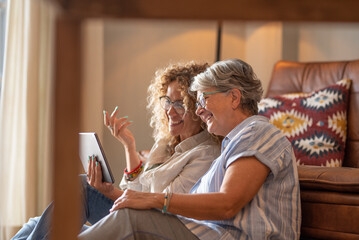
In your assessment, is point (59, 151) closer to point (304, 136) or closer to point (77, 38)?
point (77, 38)

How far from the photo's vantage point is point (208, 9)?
534 mm

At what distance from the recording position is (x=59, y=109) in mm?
529

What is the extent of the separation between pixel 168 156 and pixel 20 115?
1.18 metres

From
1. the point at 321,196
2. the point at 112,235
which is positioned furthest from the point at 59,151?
the point at 321,196

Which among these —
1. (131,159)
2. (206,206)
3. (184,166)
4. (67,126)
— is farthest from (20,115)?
(67,126)

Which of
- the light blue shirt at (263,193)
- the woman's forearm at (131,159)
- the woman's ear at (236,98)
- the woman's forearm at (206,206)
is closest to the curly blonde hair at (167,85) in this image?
the woman's forearm at (131,159)

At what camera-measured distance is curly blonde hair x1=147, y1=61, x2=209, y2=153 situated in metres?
1.79

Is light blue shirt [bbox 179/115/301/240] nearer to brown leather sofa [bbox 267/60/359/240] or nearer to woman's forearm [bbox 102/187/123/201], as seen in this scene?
brown leather sofa [bbox 267/60/359/240]

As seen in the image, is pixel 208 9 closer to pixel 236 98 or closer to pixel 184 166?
pixel 236 98

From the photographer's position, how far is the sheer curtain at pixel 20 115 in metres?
2.67

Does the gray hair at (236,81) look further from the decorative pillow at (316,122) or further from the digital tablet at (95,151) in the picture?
the decorative pillow at (316,122)

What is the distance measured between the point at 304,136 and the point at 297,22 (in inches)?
66.1

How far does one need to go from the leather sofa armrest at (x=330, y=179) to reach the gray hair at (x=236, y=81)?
0.28 metres

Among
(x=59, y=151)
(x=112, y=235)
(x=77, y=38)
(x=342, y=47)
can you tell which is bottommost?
(x=112, y=235)
